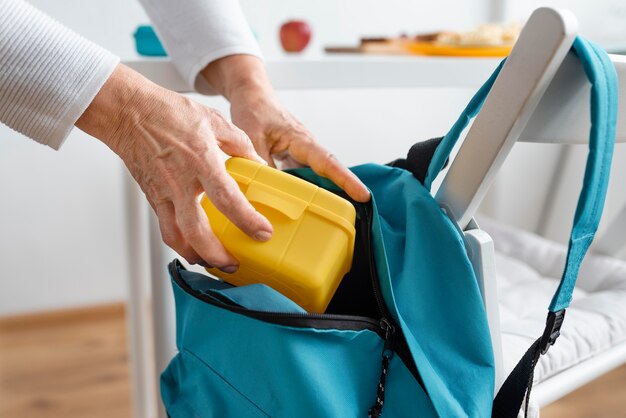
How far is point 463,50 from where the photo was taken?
1.14m

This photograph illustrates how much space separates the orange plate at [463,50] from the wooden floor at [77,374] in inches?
31.4

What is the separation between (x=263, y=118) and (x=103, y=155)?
1.20 metres

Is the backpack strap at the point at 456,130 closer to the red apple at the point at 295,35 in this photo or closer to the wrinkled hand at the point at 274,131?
the wrinkled hand at the point at 274,131

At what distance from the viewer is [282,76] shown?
872 millimetres

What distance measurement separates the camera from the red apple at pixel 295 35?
54.8 inches

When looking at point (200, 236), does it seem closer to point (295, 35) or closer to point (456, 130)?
point (456, 130)

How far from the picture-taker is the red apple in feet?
4.57

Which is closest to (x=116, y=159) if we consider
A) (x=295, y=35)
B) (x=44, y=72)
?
(x=295, y=35)

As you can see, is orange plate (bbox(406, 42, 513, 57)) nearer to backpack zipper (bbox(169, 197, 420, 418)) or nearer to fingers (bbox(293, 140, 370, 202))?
fingers (bbox(293, 140, 370, 202))

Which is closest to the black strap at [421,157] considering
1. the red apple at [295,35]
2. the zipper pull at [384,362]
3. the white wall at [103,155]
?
the zipper pull at [384,362]

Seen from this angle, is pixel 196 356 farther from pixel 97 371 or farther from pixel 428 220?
pixel 97 371

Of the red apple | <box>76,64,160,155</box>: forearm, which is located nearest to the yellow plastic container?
<box>76,64,160,155</box>: forearm

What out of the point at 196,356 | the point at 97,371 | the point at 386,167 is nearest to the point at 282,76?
the point at 386,167

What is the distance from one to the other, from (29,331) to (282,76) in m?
1.32
